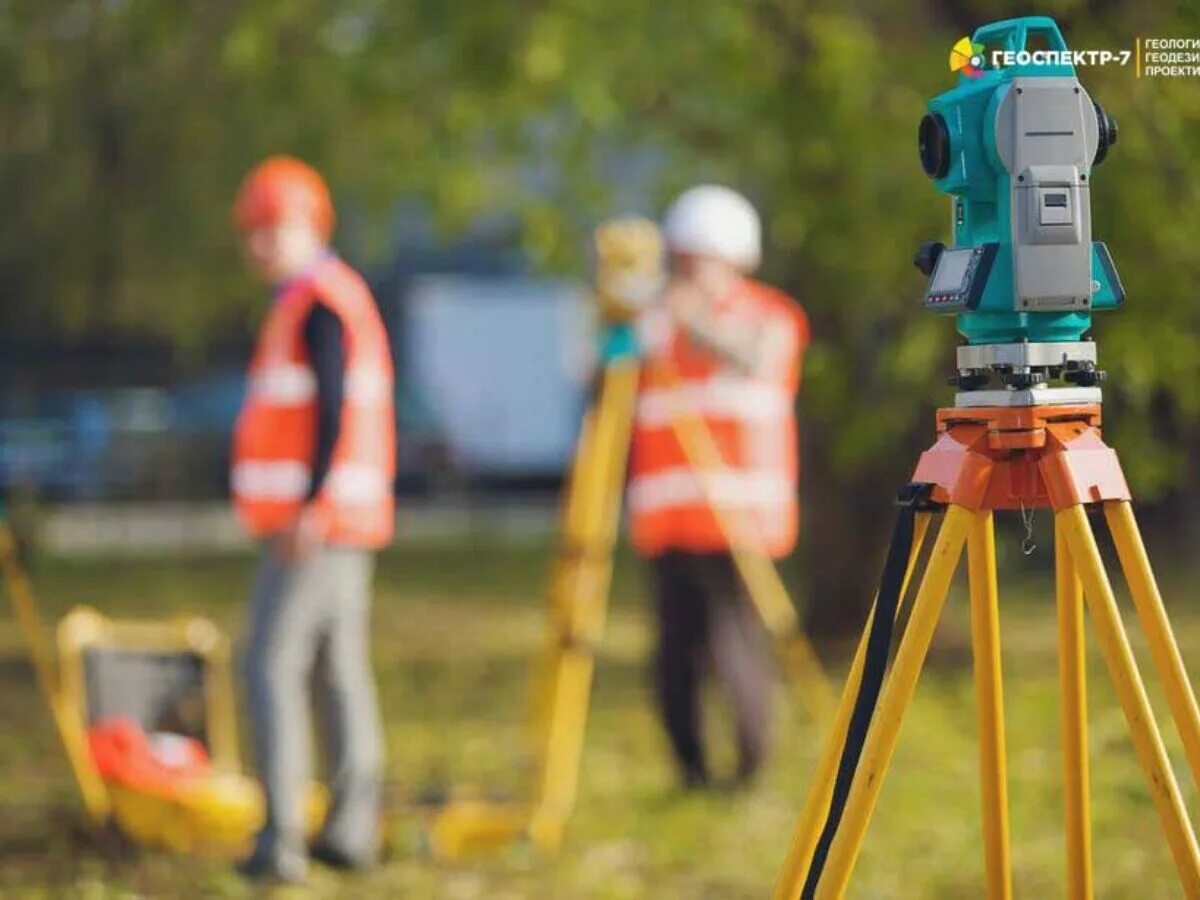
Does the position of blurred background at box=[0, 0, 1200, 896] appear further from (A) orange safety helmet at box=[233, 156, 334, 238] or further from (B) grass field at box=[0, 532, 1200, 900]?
(A) orange safety helmet at box=[233, 156, 334, 238]

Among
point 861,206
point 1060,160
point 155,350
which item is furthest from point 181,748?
point 155,350

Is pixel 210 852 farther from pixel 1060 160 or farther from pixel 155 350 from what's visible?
pixel 155 350

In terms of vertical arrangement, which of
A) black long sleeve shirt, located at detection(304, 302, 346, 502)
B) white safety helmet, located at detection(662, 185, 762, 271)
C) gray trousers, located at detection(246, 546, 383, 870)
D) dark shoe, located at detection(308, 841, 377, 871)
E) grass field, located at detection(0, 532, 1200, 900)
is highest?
white safety helmet, located at detection(662, 185, 762, 271)

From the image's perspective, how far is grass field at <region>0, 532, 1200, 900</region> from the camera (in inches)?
206

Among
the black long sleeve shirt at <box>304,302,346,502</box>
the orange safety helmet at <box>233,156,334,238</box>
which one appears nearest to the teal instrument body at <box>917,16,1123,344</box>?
the black long sleeve shirt at <box>304,302,346,502</box>

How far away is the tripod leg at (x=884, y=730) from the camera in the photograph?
2.74 m

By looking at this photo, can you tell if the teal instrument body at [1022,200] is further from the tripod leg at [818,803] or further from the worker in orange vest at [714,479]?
the worker in orange vest at [714,479]

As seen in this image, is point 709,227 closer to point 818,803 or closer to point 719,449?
point 719,449

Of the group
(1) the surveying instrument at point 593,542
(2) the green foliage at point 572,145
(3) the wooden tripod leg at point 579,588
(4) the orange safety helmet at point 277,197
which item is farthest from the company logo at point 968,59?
(3) the wooden tripod leg at point 579,588

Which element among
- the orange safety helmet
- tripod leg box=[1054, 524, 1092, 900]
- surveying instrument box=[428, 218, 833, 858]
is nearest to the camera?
tripod leg box=[1054, 524, 1092, 900]

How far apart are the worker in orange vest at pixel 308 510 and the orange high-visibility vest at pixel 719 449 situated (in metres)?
1.08

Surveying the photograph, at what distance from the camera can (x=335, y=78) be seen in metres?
8.89

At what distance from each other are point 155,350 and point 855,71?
1821cm

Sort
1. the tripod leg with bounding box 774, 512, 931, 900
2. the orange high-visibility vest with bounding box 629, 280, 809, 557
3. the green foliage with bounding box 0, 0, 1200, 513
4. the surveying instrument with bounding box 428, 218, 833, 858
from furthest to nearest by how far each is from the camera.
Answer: the orange high-visibility vest with bounding box 629, 280, 809, 557 → the surveying instrument with bounding box 428, 218, 833, 858 → the green foliage with bounding box 0, 0, 1200, 513 → the tripod leg with bounding box 774, 512, 931, 900
